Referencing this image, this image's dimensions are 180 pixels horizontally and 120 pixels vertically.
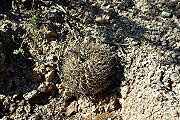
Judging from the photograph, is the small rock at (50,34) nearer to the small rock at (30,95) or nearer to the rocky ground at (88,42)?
the rocky ground at (88,42)

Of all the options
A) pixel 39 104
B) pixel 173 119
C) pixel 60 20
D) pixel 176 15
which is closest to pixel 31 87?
pixel 39 104

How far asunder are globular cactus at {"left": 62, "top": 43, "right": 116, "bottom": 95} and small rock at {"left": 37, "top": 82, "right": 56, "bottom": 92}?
150 mm

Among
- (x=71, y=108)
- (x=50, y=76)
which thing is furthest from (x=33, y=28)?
(x=71, y=108)

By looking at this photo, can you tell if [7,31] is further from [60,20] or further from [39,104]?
[39,104]

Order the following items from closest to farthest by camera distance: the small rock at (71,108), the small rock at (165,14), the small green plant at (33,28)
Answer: the small rock at (71,108), the small green plant at (33,28), the small rock at (165,14)

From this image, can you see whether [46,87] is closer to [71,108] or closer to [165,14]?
[71,108]

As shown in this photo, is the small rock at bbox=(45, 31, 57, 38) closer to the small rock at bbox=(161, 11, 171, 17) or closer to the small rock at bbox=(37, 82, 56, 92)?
the small rock at bbox=(37, 82, 56, 92)

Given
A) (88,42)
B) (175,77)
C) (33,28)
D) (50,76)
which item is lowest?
(50,76)

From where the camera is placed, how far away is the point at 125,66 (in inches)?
105

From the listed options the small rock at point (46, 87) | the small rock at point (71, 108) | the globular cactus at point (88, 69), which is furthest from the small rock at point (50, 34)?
the small rock at point (71, 108)

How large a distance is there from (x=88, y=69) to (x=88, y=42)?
40 cm

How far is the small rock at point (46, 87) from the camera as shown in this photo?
2.67 metres

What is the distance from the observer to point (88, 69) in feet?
8.09

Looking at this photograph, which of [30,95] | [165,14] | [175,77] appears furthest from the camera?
[165,14]
